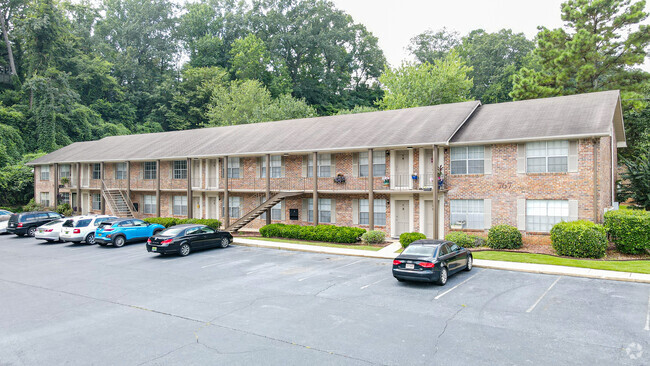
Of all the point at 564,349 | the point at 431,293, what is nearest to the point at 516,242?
the point at 431,293

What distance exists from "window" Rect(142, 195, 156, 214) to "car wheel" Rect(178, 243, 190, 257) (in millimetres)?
16857

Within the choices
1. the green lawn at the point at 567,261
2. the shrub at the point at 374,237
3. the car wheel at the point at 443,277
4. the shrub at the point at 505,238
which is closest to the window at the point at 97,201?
the shrub at the point at 374,237

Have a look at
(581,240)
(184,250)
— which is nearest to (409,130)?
(581,240)

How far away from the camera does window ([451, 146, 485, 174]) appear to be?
851 inches

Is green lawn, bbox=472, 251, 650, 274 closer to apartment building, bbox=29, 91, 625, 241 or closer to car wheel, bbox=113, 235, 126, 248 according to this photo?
apartment building, bbox=29, 91, 625, 241

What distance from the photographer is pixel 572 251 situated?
17.0m

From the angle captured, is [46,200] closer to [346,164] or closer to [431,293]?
[346,164]

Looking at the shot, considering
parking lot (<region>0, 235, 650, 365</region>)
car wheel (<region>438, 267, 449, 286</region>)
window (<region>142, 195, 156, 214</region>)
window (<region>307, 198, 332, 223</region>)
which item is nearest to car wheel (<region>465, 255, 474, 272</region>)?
parking lot (<region>0, 235, 650, 365</region>)

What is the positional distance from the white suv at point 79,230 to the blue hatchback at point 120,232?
0.54 m

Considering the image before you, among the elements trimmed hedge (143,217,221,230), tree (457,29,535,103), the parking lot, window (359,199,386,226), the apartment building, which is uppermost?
tree (457,29,535,103)

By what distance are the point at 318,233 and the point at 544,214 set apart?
39.0ft

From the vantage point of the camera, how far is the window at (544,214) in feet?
64.0

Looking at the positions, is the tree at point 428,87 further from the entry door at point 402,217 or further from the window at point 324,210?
the entry door at point 402,217

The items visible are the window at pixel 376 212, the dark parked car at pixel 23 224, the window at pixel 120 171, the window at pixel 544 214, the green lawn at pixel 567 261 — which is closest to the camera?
the green lawn at pixel 567 261
